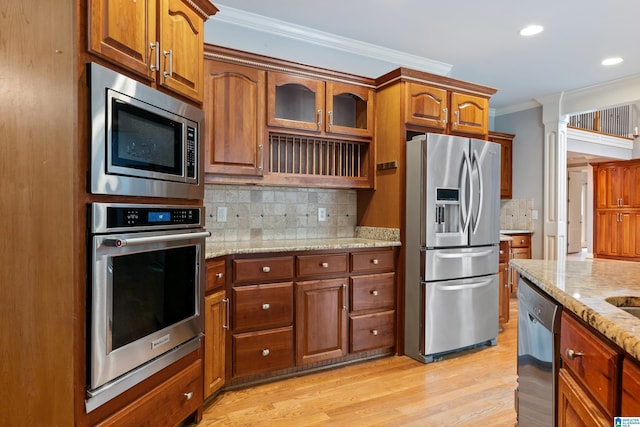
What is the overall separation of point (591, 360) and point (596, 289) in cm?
36

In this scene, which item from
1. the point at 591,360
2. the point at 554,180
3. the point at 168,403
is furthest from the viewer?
the point at 554,180

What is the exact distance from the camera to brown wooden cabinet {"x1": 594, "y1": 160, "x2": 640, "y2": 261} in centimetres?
815

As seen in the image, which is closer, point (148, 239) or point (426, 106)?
point (148, 239)

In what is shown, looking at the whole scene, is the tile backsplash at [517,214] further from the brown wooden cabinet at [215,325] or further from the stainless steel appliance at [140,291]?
the stainless steel appliance at [140,291]

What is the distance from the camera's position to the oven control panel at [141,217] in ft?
4.74

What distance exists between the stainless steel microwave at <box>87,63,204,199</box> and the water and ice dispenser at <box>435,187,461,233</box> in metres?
1.82

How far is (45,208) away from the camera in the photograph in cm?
133

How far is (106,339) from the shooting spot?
147 cm

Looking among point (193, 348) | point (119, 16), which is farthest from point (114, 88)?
point (193, 348)

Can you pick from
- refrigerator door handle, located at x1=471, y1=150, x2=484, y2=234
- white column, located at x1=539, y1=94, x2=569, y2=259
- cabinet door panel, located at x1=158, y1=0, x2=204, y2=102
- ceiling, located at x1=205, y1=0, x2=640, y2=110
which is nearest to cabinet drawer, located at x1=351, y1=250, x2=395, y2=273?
refrigerator door handle, located at x1=471, y1=150, x2=484, y2=234

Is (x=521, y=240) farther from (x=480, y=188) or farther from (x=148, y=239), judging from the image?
(x=148, y=239)

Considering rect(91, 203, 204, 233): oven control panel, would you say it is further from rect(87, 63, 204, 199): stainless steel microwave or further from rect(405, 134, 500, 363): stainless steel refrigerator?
rect(405, 134, 500, 363): stainless steel refrigerator

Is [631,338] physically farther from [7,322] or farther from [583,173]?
[583,173]

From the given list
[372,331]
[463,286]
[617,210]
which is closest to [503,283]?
[463,286]
